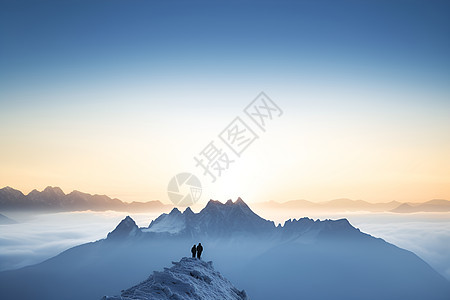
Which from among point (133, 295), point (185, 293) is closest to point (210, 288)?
point (185, 293)

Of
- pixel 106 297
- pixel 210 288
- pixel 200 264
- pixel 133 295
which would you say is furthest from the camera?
pixel 200 264

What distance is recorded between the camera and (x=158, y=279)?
2938 centimetres

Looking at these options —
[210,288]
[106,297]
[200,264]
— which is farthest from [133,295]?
[200,264]

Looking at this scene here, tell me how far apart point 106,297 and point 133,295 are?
452cm

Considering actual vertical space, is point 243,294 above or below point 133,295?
below

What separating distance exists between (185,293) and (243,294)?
17.7 meters

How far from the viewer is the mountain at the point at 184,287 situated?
2573 cm

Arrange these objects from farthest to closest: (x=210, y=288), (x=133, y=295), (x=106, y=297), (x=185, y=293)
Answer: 1. (x=210, y=288)
2. (x=185, y=293)
3. (x=133, y=295)
4. (x=106, y=297)

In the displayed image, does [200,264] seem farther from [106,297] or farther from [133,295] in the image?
[106,297]

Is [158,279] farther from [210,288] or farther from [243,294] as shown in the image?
[243,294]

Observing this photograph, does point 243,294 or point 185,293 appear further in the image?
point 243,294

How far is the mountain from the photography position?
25.7m

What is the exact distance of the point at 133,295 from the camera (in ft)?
81.1

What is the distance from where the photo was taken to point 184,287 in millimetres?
28500
